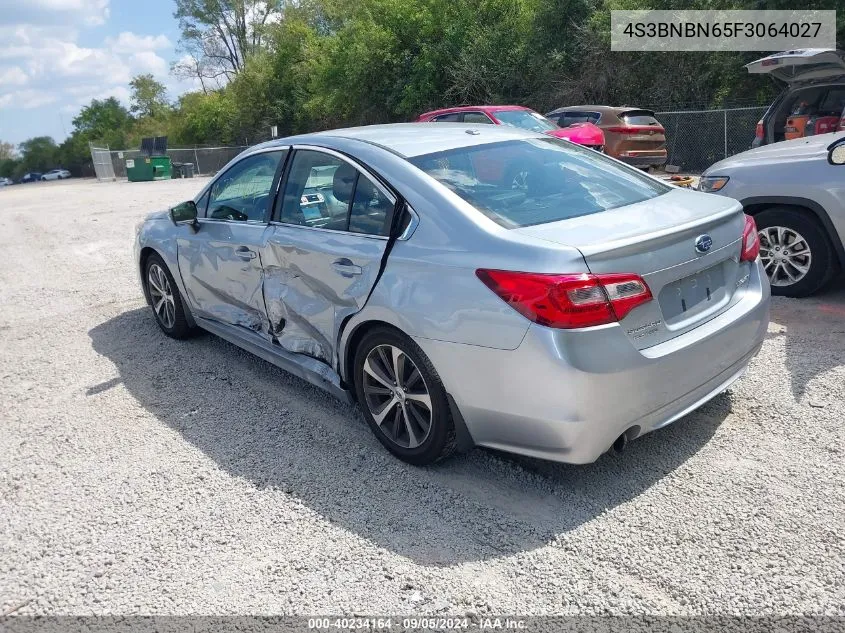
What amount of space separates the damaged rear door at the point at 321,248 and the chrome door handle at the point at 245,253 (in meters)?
0.16

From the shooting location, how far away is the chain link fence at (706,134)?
55.6ft

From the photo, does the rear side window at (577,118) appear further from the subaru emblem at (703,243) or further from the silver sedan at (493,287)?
the subaru emblem at (703,243)

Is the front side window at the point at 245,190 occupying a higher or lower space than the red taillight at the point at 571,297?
higher

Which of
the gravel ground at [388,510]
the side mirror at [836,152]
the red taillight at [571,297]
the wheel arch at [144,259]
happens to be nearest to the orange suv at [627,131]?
the side mirror at [836,152]

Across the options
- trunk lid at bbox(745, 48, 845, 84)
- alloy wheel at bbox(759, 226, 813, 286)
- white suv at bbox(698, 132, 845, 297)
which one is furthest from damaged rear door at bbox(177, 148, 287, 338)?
trunk lid at bbox(745, 48, 845, 84)

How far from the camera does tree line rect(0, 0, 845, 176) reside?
20688 mm

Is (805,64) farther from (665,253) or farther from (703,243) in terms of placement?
(665,253)

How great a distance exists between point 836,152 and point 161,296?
550cm

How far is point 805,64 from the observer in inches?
412

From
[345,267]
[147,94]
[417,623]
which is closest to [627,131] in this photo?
[345,267]

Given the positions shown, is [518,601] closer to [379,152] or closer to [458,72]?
[379,152]

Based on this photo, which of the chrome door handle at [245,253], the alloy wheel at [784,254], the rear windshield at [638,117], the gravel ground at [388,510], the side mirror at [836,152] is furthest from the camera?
the rear windshield at [638,117]

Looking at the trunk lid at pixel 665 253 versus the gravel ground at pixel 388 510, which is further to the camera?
the trunk lid at pixel 665 253

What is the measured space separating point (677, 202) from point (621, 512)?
1581 millimetres
